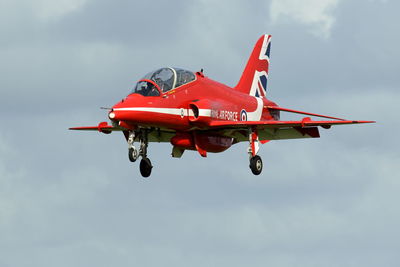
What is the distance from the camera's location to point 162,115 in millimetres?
39281

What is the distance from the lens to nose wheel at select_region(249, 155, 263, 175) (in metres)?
42.0

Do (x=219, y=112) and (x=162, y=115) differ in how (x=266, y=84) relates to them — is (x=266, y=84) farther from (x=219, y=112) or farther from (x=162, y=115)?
(x=162, y=115)

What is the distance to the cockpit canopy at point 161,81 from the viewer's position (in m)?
39.3

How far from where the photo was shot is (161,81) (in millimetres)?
39938

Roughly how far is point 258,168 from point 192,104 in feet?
13.9

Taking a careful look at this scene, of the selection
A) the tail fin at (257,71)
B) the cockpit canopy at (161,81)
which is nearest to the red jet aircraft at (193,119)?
the cockpit canopy at (161,81)

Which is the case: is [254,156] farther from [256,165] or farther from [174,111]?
[174,111]

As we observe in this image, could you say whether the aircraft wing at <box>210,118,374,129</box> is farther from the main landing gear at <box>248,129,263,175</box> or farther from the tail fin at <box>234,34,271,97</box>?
the tail fin at <box>234,34,271,97</box>

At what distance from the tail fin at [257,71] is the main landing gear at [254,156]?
23.4ft

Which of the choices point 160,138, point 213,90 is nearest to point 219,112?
point 213,90

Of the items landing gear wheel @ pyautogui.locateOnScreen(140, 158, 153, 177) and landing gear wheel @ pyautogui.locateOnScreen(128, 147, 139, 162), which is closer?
landing gear wheel @ pyautogui.locateOnScreen(128, 147, 139, 162)

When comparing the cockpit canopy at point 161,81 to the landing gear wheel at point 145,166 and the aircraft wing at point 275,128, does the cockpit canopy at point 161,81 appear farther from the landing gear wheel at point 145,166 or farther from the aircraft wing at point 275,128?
the landing gear wheel at point 145,166

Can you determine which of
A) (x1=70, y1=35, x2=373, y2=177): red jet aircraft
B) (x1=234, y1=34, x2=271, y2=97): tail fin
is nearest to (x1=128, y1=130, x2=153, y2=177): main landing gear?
(x1=70, y1=35, x2=373, y2=177): red jet aircraft

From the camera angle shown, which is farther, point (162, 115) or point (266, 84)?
point (266, 84)
